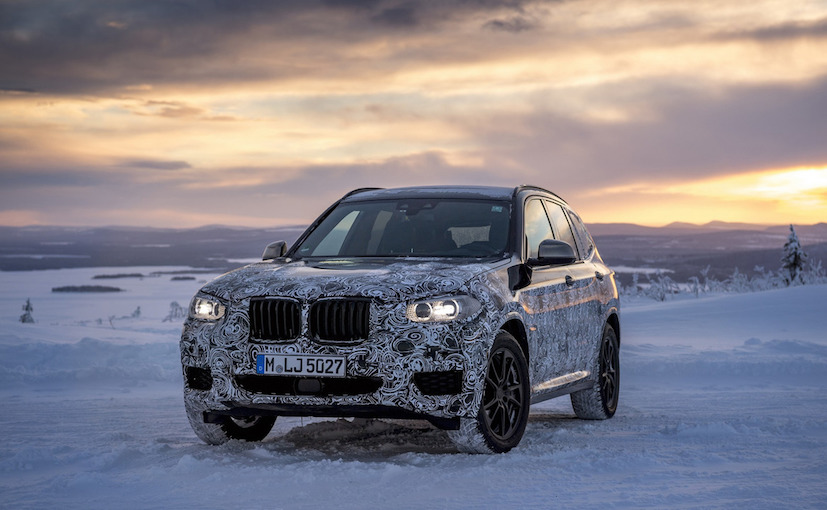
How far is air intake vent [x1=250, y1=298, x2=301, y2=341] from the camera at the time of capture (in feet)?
23.0

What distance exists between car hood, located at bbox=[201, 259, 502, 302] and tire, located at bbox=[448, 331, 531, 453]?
54 centimetres

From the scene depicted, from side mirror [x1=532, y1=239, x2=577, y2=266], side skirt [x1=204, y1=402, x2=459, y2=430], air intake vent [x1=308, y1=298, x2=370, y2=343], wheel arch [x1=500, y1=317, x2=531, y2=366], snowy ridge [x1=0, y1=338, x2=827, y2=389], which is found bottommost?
snowy ridge [x1=0, y1=338, x2=827, y2=389]

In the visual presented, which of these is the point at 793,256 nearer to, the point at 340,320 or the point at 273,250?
the point at 273,250

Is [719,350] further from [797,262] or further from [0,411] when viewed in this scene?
[797,262]

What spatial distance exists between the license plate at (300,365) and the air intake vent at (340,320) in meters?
0.13

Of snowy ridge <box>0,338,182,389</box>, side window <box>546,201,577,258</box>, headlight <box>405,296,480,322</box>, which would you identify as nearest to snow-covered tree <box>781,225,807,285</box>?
snowy ridge <box>0,338,182,389</box>

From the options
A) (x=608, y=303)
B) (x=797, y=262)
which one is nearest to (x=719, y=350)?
(x=608, y=303)

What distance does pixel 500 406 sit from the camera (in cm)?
739

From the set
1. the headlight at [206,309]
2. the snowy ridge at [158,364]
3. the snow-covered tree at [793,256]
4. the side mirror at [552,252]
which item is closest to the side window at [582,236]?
the side mirror at [552,252]

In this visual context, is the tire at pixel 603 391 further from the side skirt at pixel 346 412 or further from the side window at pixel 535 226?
the side skirt at pixel 346 412

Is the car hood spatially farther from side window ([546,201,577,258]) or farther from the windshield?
side window ([546,201,577,258])

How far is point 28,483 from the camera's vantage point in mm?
6582

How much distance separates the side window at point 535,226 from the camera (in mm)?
8578

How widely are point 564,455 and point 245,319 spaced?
2208 mm
